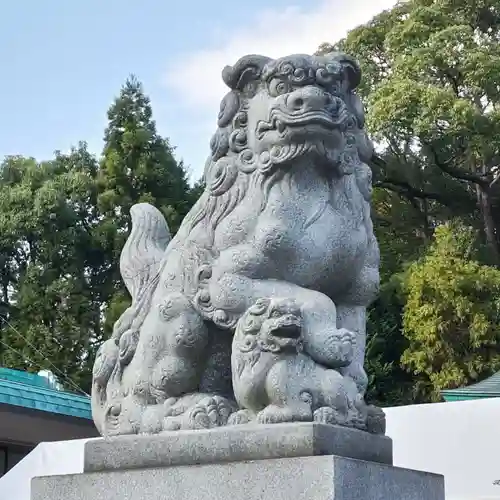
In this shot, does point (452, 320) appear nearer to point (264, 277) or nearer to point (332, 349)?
point (264, 277)

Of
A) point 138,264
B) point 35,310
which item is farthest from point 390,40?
point 138,264

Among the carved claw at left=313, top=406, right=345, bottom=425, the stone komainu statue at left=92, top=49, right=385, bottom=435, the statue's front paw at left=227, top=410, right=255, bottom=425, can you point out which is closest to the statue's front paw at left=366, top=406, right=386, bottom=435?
the stone komainu statue at left=92, top=49, right=385, bottom=435

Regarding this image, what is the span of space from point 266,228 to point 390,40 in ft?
51.0

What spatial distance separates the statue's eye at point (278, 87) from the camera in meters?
4.53

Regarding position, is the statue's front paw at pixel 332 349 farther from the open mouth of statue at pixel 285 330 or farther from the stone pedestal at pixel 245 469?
the stone pedestal at pixel 245 469

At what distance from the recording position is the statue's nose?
4441mm

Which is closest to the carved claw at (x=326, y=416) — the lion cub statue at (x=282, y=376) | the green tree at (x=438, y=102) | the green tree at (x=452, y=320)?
the lion cub statue at (x=282, y=376)

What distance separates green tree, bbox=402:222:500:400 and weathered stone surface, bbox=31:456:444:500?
12377 millimetres

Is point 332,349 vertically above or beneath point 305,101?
beneath

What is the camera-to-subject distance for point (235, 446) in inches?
163

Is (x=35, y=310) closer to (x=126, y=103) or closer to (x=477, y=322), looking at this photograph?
(x=126, y=103)

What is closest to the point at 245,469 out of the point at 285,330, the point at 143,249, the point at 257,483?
the point at 257,483

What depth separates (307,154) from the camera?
449 centimetres

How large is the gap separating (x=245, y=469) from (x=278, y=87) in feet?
5.19
